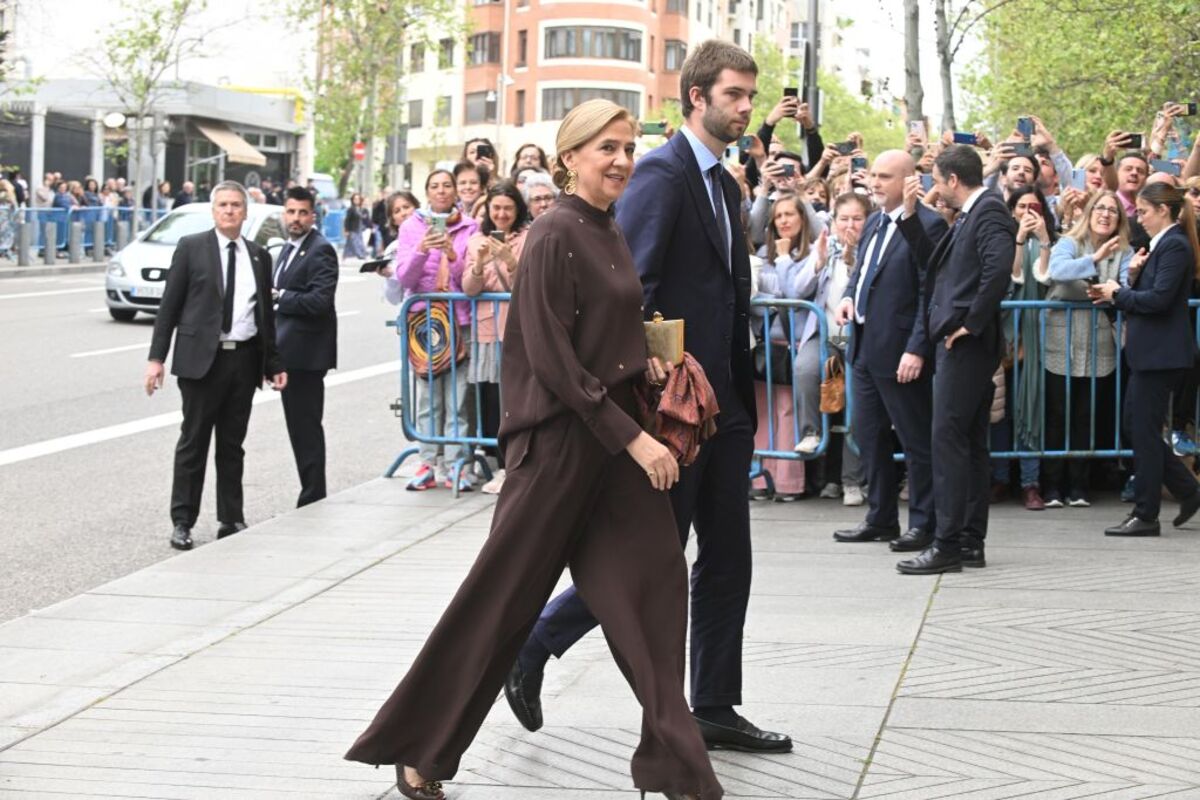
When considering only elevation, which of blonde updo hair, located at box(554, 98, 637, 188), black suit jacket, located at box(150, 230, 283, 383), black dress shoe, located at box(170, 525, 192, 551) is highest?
blonde updo hair, located at box(554, 98, 637, 188)

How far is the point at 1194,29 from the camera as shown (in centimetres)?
2056

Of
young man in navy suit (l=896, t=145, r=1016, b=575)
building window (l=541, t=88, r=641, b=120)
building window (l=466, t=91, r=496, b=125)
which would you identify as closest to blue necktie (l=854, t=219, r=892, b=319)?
young man in navy suit (l=896, t=145, r=1016, b=575)

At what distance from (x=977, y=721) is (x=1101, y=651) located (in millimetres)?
1218

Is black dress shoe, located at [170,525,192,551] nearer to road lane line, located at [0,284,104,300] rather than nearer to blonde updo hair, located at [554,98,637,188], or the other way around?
blonde updo hair, located at [554,98,637,188]

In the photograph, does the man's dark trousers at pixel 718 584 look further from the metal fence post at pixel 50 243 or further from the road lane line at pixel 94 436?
the metal fence post at pixel 50 243

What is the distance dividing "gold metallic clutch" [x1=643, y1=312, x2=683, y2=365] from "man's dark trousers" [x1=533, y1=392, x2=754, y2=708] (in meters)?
0.54

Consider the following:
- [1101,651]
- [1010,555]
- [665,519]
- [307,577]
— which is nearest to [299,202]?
[307,577]

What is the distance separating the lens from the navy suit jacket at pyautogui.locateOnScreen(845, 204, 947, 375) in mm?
9352

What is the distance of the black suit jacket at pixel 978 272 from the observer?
8.64 metres

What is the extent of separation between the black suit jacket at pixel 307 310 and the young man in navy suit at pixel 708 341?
5316 mm

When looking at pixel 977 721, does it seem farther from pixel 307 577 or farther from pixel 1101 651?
pixel 307 577

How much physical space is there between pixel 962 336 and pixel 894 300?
77 cm

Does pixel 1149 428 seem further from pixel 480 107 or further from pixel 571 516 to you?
pixel 480 107

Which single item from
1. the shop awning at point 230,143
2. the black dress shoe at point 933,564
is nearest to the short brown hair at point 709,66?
the black dress shoe at point 933,564
